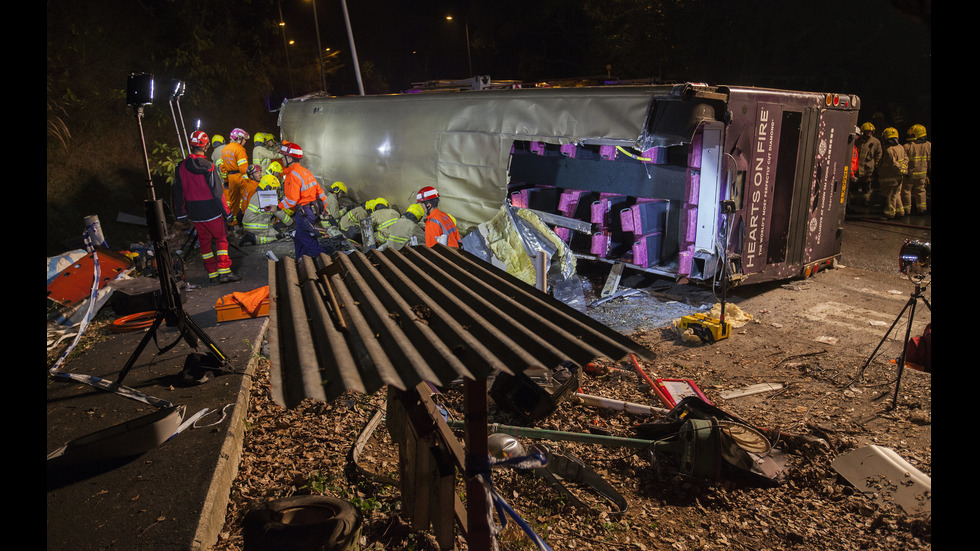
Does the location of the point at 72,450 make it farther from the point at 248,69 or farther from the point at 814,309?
the point at 248,69

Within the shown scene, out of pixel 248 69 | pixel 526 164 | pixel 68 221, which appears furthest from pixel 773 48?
pixel 68 221

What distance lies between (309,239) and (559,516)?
6336mm

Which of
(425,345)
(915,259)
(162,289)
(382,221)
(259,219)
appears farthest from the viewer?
(259,219)

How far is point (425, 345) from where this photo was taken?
1986mm

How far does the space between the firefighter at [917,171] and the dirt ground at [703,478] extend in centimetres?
751

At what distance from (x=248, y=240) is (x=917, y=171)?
14633 mm

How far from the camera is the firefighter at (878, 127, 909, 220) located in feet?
38.8

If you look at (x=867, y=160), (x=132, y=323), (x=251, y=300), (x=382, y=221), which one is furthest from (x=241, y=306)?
(x=867, y=160)

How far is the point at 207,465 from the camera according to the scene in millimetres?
3574

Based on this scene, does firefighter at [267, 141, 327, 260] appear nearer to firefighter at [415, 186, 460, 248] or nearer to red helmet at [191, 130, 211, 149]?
red helmet at [191, 130, 211, 149]

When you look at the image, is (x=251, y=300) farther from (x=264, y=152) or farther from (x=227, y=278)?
(x=264, y=152)

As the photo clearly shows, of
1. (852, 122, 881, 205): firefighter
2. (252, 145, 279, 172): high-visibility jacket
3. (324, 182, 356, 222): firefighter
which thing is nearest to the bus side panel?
(852, 122, 881, 205): firefighter

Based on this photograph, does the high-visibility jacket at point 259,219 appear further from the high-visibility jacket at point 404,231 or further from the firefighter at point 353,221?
the high-visibility jacket at point 404,231

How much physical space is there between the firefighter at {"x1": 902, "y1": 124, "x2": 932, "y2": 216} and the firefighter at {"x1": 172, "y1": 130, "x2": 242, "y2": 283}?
46.4ft
